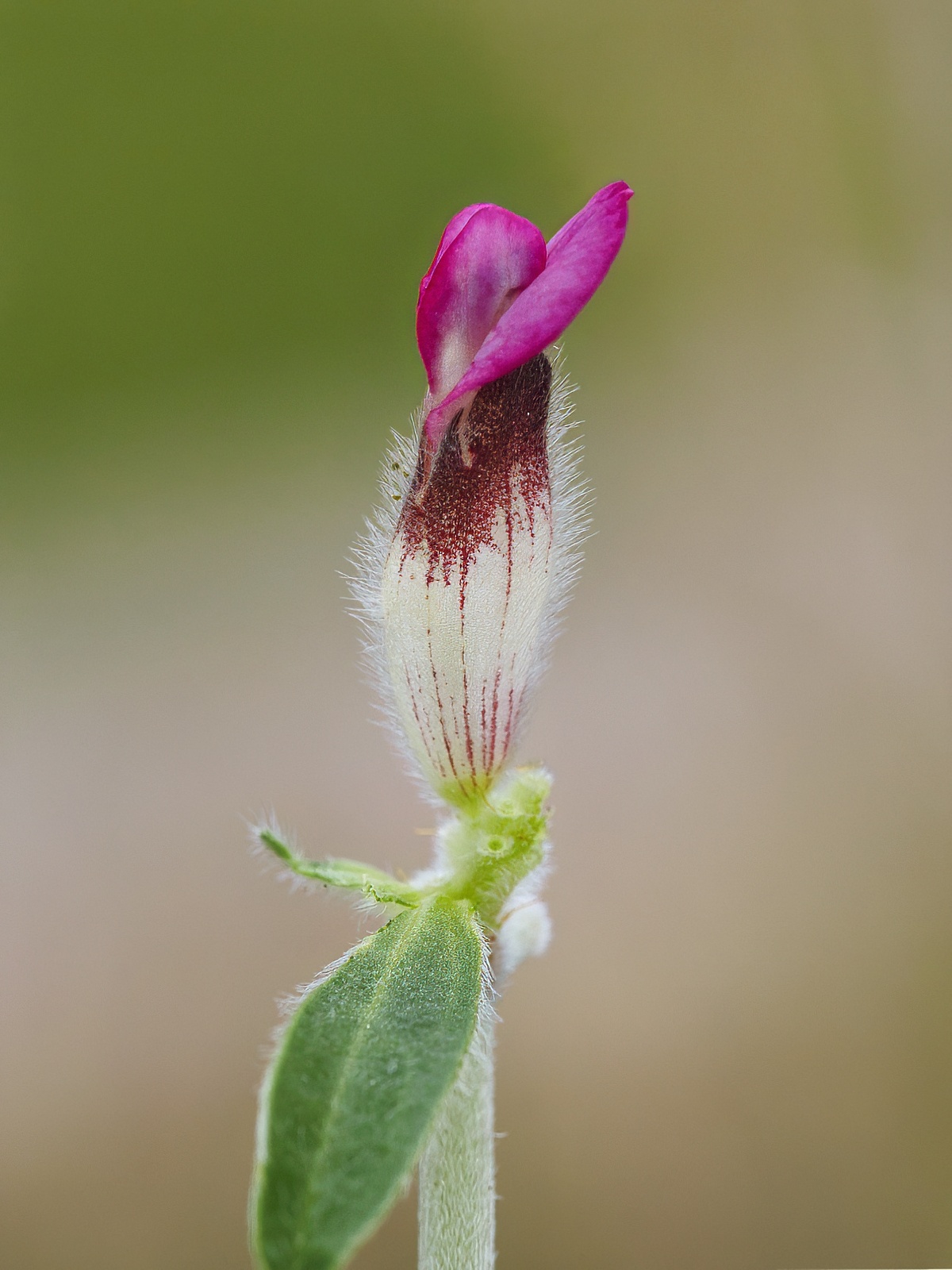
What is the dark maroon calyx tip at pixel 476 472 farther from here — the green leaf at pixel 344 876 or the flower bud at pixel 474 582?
the green leaf at pixel 344 876

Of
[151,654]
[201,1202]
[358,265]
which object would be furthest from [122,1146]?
[358,265]

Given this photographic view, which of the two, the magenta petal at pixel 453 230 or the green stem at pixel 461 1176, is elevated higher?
the magenta petal at pixel 453 230

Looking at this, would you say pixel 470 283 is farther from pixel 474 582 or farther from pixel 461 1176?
pixel 461 1176

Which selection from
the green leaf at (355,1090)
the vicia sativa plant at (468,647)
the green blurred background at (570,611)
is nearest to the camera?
the green leaf at (355,1090)

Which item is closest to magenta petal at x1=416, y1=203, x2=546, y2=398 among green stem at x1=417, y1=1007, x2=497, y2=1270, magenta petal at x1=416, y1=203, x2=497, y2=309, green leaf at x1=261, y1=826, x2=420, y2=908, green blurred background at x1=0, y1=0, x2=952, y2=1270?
magenta petal at x1=416, y1=203, x2=497, y2=309

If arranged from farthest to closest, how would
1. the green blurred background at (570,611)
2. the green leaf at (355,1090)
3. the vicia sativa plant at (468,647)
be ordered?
the green blurred background at (570,611)
the vicia sativa plant at (468,647)
the green leaf at (355,1090)

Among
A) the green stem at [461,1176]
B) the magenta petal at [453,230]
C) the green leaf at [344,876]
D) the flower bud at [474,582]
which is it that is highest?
the magenta petal at [453,230]

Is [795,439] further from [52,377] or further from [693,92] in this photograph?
[52,377]

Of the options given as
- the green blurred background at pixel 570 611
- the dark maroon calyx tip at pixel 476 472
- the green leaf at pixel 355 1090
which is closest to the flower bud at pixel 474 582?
the dark maroon calyx tip at pixel 476 472
